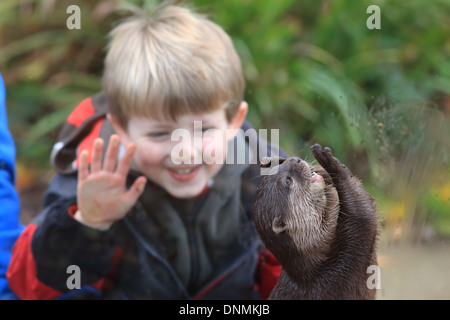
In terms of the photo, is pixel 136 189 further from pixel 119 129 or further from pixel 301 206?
pixel 301 206

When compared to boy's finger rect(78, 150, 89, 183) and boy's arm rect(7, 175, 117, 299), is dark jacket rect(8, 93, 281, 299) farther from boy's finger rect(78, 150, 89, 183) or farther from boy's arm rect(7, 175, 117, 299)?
boy's finger rect(78, 150, 89, 183)

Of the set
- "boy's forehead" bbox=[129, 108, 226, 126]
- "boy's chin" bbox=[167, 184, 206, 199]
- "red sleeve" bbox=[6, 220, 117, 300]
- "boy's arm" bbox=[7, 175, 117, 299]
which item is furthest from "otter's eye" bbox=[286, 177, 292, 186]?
"red sleeve" bbox=[6, 220, 117, 300]

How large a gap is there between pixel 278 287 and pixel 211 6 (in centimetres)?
188

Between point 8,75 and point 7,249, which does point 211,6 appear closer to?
point 8,75

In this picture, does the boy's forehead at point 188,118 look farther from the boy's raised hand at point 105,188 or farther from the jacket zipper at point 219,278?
the jacket zipper at point 219,278

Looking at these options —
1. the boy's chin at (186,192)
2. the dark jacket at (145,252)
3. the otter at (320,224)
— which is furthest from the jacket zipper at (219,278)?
the otter at (320,224)

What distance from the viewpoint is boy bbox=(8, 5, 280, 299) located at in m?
1.16

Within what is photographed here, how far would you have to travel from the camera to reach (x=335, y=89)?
3.54 ft

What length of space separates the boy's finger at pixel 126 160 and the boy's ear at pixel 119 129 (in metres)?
0.11

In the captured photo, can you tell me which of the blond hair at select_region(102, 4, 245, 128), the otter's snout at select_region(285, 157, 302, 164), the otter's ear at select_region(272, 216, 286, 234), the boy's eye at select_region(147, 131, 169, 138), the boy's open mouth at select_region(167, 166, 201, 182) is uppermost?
the blond hair at select_region(102, 4, 245, 128)

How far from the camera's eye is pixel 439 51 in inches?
83.7

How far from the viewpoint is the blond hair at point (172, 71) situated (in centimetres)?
117

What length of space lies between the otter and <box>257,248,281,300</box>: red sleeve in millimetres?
224

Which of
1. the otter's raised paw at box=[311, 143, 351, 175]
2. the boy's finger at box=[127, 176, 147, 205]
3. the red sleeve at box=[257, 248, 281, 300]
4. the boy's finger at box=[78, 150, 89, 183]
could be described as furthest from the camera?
the boy's finger at box=[127, 176, 147, 205]
